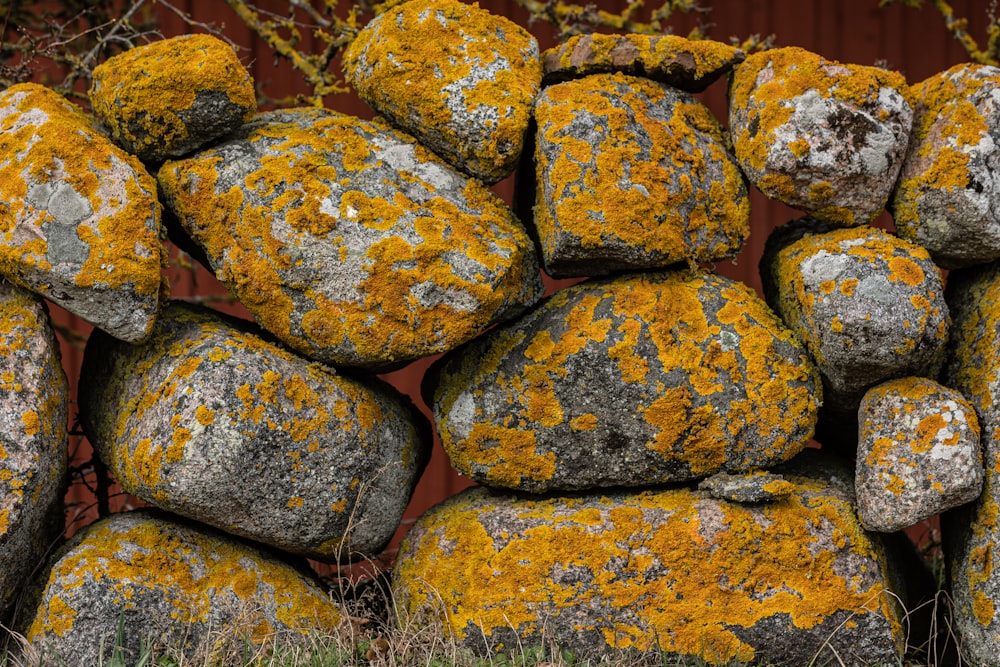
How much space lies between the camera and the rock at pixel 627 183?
7.59ft

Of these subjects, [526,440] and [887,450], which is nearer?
[887,450]

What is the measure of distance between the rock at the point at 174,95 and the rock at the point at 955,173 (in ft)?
5.32

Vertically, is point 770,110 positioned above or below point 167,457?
above

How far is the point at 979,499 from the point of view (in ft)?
7.59

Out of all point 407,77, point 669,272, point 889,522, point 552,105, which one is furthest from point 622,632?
point 407,77

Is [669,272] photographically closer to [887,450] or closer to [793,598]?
[887,450]

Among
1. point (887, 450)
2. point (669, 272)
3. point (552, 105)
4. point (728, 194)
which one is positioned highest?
point (552, 105)

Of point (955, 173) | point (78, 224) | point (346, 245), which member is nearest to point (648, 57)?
point (955, 173)

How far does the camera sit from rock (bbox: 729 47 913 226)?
2330 millimetres

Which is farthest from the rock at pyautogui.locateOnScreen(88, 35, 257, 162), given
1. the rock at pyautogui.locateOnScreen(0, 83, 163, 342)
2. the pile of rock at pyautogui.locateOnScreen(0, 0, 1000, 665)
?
the rock at pyautogui.locateOnScreen(0, 83, 163, 342)

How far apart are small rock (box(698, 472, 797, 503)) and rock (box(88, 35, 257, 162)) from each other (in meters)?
1.45

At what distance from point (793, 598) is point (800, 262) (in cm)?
80

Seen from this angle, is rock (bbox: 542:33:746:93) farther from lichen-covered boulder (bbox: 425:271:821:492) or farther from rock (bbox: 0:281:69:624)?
rock (bbox: 0:281:69:624)

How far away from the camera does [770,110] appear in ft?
7.79
